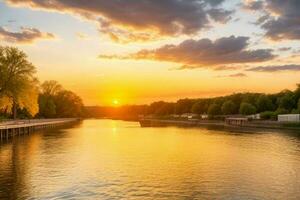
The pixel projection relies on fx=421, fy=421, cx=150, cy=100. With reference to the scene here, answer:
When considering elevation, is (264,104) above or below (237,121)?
above

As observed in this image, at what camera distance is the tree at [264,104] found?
176m

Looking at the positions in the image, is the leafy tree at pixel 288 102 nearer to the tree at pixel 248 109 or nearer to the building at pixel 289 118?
the building at pixel 289 118

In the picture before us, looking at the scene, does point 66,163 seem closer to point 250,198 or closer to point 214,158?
point 214,158

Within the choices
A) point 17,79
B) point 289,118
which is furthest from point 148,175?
point 289,118

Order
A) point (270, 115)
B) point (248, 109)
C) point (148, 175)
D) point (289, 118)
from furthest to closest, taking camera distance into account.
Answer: point (248, 109)
point (270, 115)
point (289, 118)
point (148, 175)

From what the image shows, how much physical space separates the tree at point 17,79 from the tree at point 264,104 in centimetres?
10950

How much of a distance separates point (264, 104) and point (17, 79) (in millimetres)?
116756

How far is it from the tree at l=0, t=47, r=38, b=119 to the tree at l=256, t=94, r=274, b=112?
10950 centimetres

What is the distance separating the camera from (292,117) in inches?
5138

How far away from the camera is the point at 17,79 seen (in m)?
88.8

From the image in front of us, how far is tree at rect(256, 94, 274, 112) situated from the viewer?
176 meters

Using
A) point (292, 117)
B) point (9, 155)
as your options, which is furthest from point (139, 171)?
point (292, 117)

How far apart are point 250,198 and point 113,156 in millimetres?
26080

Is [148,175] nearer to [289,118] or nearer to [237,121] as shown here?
[289,118]
